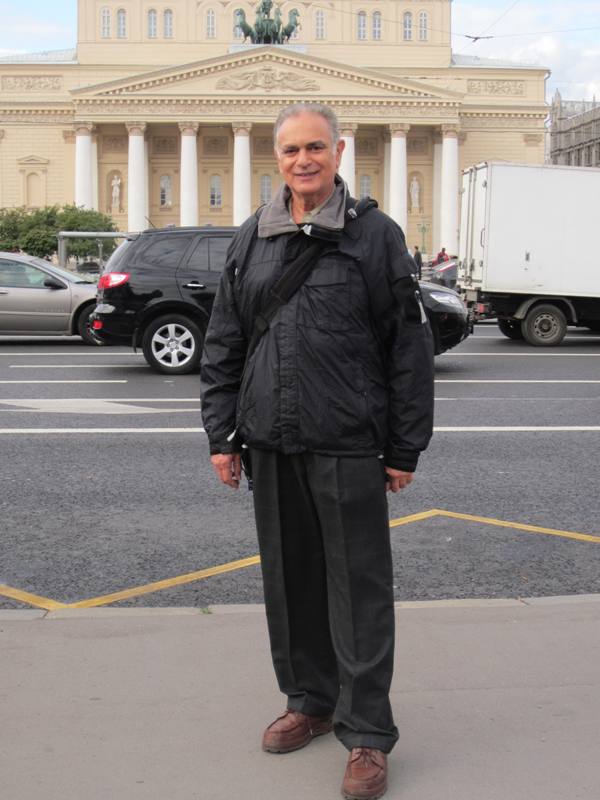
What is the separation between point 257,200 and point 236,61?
11546mm

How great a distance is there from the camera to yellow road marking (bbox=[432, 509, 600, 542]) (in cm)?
696

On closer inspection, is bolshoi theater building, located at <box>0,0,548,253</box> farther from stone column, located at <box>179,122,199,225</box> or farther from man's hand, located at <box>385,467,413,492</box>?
man's hand, located at <box>385,467,413,492</box>

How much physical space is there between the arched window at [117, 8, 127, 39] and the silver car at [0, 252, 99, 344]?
7847cm

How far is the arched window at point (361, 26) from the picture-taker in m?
97.0

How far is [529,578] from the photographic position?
6098mm

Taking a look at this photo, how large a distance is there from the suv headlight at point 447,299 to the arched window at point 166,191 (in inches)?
3051

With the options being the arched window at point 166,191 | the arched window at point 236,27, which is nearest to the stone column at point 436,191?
the arched window at point 236,27

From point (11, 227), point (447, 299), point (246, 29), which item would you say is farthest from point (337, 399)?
point (246, 29)

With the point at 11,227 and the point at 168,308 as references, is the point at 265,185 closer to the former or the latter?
the point at 11,227

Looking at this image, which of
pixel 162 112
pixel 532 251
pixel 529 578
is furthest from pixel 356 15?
pixel 529 578

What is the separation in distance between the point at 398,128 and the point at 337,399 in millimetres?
84829

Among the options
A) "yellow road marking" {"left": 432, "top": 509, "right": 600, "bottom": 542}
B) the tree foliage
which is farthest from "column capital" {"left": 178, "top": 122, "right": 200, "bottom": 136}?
"yellow road marking" {"left": 432, "top": 509, "right": 600, "bottom": 542}

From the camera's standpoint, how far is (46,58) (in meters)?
94.6

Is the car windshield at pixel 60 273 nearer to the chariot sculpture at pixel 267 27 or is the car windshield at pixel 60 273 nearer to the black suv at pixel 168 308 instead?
the black suv at pixel 168 308
